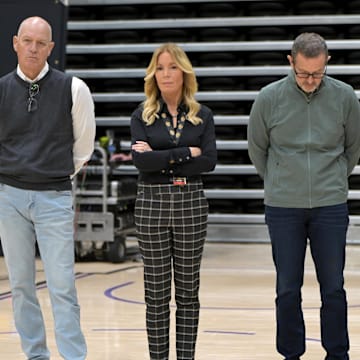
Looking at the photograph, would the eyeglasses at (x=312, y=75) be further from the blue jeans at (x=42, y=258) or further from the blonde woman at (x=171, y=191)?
the blue jeans at (x=42, y=258)

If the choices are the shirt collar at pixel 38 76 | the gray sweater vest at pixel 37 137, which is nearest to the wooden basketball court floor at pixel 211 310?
the gray sweater vest at pixel 37 137

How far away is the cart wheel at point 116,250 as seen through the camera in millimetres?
10469

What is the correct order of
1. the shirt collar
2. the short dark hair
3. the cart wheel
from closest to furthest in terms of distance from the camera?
1. the short dark hair
2. the shirt collar
3. the cart wheel

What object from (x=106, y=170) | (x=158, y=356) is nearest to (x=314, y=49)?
(x=158, y=356)

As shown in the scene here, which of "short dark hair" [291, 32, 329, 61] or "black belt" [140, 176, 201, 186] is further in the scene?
"black belt" [140, 176, 201, 186]

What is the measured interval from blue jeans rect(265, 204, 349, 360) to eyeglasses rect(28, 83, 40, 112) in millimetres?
1234

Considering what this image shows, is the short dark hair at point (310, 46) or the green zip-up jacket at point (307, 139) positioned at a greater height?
the short dark hair at point (310, 46)

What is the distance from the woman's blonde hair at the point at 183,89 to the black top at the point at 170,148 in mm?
30

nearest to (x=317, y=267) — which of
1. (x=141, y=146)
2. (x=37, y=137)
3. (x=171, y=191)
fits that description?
(x=171, y=191)

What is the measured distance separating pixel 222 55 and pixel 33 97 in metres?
9.50

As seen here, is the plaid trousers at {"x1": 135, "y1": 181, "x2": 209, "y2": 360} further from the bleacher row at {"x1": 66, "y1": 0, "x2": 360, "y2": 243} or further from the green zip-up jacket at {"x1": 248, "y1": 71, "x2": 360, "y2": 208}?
the bleacher row at {"x1": 66, "y1": 0, "x2": 360, "y2": 243}

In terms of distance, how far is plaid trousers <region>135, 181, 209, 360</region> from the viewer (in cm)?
449

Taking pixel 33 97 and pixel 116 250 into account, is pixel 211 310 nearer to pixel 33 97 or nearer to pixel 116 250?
pixel 33 97

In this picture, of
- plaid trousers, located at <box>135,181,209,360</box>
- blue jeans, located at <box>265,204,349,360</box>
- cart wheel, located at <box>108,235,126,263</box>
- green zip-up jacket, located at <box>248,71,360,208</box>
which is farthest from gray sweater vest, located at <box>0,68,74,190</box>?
cart wheel, located at <box>108,235,126,263</box>
